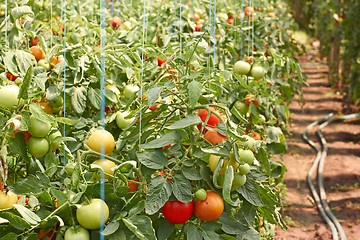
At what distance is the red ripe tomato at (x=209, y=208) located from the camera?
103 cm

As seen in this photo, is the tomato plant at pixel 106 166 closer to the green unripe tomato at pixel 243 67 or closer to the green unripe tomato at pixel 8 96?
the green unripe tomato at pixel 8 96

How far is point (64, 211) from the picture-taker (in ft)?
3.25

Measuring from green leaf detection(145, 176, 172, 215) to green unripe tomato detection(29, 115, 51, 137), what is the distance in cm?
29

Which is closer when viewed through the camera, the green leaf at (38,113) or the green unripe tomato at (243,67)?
the green leaf at (38,113)

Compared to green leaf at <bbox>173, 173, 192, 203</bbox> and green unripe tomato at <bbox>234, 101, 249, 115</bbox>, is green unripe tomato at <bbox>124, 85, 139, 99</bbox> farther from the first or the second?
green leaf at <bbox>173, 173, 192, 203</bbox>

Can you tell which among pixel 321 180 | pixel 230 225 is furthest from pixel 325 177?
pixel 230 225

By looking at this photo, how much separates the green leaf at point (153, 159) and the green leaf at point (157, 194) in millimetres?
30

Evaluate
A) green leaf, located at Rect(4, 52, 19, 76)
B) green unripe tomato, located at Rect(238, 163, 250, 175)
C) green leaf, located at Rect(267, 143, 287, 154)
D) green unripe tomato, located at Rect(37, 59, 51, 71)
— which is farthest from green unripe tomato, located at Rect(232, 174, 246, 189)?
green leaf, located at Rect(267, 143, 287, 154)

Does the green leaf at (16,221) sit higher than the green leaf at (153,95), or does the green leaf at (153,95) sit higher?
the green leaf at (153,95)

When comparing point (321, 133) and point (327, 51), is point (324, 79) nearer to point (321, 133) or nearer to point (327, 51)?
point (327, 51)

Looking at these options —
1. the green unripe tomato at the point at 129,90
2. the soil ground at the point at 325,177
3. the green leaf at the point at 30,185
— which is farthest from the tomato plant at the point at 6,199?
the soil ground at the point at 325,177

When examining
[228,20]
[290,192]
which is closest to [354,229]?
[290,192]

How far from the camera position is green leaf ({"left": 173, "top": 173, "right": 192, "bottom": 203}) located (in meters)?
1.01

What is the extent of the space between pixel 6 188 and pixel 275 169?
4.04 ft
